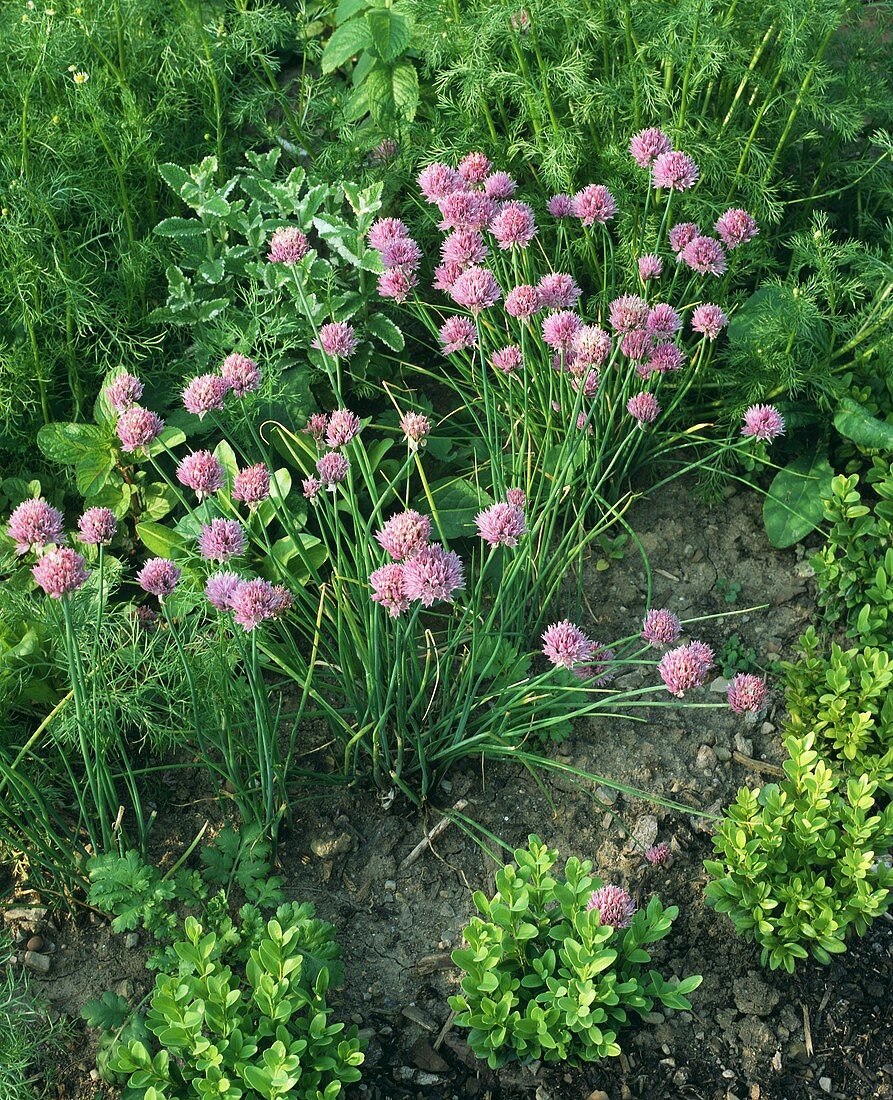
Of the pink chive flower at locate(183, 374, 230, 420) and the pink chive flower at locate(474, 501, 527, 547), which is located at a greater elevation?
the pink chive flower at locate(183, 374, 230, 420)

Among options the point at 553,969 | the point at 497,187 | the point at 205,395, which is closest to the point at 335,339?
the point at 205,395

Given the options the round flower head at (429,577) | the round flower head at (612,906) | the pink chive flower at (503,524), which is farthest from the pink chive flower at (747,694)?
the round flower head at (429,577)

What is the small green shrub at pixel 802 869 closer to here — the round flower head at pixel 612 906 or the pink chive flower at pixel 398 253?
the round flower head at pixel 612 906

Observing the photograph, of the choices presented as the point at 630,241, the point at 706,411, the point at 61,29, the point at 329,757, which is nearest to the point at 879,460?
the point at 706,411

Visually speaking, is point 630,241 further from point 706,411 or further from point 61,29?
point 61,29

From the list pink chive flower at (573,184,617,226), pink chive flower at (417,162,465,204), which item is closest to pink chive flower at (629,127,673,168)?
pink chive flower at (573,184,617,226)

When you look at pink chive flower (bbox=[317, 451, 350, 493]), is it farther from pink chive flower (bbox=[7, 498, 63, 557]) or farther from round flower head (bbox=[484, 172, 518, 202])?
round flower head (bbox=[484, 172, 518, 202])

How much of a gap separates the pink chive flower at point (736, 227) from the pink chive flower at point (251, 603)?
1576mm

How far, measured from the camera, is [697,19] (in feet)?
9.90

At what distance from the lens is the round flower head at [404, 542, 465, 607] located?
2102mm

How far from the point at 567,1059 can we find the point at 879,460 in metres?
1.85

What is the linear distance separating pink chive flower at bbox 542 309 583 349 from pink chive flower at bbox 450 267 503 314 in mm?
154

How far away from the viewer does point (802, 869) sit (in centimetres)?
245

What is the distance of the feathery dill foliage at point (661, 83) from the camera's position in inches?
123
